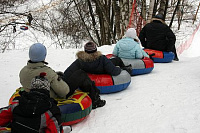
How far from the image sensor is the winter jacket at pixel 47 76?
289 cm

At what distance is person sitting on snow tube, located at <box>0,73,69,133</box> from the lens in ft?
7.55

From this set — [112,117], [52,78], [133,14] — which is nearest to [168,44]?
[133,14]

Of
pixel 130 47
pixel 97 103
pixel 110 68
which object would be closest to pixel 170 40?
pixel 130 47

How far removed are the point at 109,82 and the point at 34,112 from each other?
2.18 meters

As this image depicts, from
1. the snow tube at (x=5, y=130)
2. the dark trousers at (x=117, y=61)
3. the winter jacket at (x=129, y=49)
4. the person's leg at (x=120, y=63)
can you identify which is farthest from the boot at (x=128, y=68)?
the snow tube at (x=5, y=130)

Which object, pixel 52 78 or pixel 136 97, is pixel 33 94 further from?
pixel 136 97

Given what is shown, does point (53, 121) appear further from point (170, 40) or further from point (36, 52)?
point (170, 40)

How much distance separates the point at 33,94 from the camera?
2307 mm

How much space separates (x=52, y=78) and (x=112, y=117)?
3.52 feet

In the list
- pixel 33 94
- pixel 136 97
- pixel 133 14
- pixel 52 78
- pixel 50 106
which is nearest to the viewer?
pixel 33 94

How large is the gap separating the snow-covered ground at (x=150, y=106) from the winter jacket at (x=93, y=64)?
50 centimetres

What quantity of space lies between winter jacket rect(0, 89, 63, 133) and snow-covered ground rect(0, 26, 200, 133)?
616 mm

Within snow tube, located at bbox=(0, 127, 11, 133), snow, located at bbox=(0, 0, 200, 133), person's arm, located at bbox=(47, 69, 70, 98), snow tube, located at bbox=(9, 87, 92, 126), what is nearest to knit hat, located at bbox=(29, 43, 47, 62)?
person's arm, located at bbox=(47, 69, 70, 98)

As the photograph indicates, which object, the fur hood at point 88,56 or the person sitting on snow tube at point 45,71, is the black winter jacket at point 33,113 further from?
the fur hood at point 88,56
